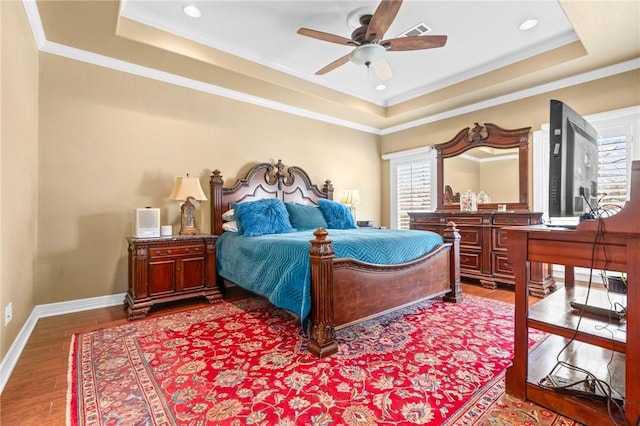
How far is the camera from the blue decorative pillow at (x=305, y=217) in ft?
13.3

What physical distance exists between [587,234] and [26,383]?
10.4ft

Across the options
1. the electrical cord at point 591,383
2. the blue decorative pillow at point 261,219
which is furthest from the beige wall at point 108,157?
the electrical cord at point 591,383

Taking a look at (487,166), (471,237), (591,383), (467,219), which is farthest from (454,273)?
(487,166)

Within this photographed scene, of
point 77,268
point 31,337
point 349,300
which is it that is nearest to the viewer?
point 349,300

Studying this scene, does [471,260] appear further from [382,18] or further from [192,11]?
[192,11]

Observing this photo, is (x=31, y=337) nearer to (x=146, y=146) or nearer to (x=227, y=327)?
(x=227, y=327)

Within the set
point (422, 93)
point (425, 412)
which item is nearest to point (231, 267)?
point (425, 412)

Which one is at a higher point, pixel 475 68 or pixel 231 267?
pixel 475 68

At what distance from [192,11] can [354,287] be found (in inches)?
120

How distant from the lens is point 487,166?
4.61 meters

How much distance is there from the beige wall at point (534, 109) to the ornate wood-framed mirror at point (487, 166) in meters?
0.14

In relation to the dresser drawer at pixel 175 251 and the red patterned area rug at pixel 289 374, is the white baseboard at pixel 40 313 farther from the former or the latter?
the dresser drawer at pixel 175 251

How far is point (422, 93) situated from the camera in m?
4.89

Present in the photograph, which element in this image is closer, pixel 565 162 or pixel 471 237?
pixel 565 162
